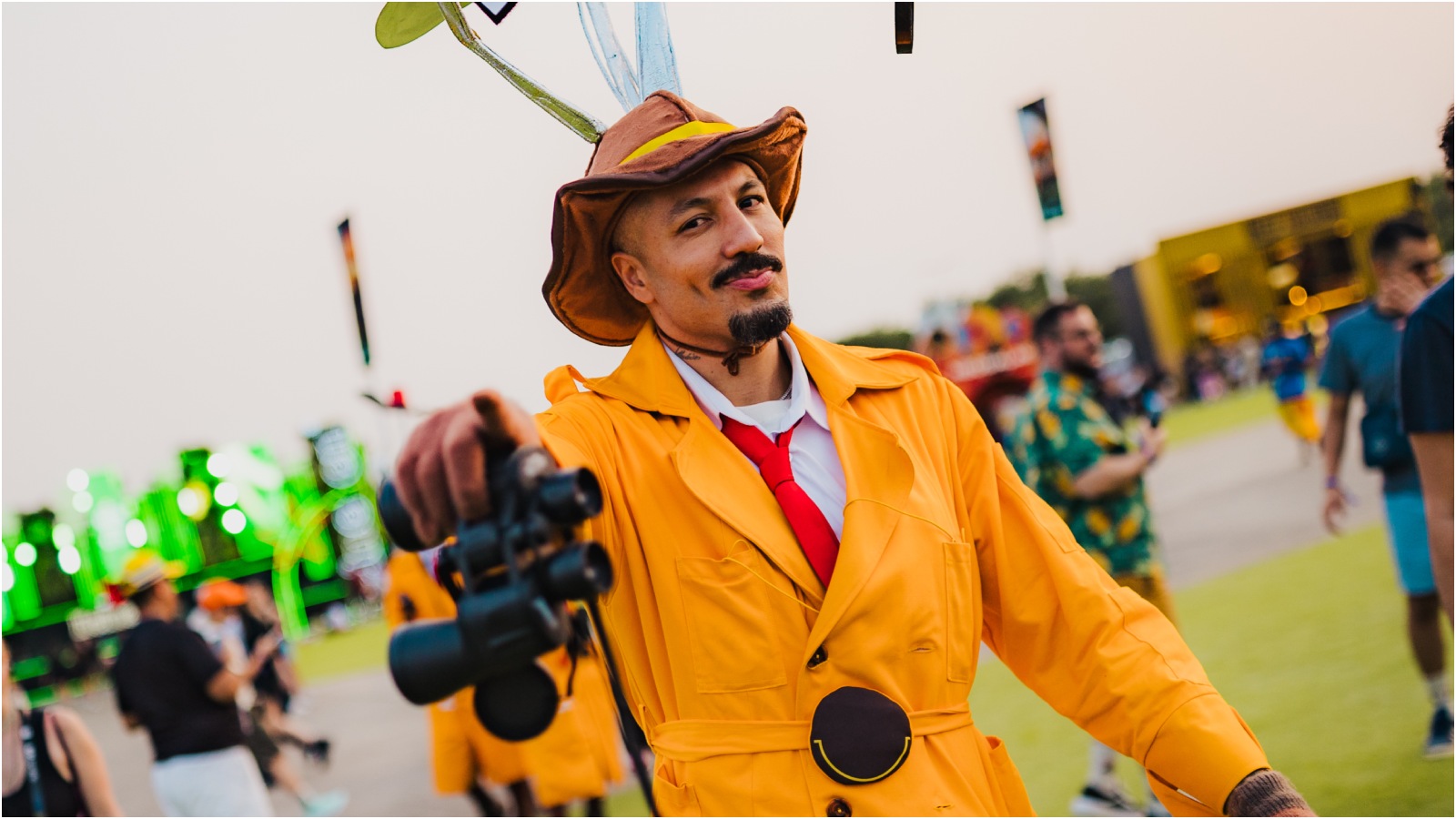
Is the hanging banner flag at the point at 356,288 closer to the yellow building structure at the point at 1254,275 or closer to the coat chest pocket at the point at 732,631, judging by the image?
the coat chest pocket at the point at 732,631

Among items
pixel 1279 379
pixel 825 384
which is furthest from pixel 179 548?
pixel 825 384

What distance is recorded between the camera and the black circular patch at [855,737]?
5.82 feet

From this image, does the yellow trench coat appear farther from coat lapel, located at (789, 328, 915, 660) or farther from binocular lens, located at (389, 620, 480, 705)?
binocular lens, located at (389, 620, 480, 705)

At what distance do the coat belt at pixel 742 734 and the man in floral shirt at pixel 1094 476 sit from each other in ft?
10.2

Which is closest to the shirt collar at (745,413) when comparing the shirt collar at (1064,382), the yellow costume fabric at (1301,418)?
the shirt collar at (1064,382)

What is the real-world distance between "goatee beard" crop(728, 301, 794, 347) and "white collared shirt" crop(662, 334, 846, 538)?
0.43 ft

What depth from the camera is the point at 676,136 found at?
204 centimetres

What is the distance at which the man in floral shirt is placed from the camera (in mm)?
4758

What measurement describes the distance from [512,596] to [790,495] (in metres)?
0.77

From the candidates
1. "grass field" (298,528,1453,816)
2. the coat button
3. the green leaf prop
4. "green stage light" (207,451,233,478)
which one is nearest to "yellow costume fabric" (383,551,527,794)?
"grass field" (298,528,1453,816)

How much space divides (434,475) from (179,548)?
4011 cm

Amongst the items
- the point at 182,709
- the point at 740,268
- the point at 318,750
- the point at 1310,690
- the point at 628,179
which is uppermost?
the point at 628,179

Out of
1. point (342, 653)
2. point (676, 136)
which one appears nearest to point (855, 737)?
point (676, 136)

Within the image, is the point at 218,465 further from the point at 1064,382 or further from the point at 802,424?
the point at 802,424
